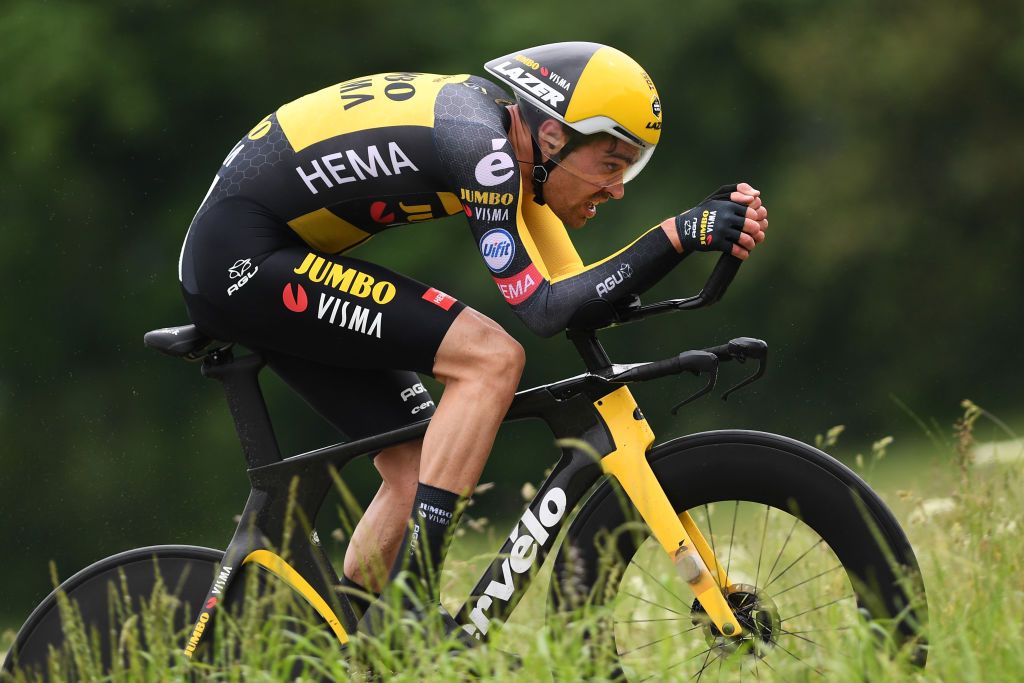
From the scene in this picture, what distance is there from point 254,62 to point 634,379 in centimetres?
1089

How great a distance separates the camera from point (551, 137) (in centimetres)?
355

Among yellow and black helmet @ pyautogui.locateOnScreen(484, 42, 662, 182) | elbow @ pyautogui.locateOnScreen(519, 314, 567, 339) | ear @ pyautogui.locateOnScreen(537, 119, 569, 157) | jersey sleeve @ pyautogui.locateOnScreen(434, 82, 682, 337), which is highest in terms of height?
yellow and black helmet @ pyautogui.locateOnScreen(484, 42, 662, 182)

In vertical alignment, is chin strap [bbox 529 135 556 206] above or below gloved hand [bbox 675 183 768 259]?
above

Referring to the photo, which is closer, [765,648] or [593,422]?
[765,648]

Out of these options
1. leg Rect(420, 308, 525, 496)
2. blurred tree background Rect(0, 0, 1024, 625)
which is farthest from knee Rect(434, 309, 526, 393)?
blurred tree background Rect(0, 0, 1024, 625)

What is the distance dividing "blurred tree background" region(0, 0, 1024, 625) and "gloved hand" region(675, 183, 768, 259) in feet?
27.6

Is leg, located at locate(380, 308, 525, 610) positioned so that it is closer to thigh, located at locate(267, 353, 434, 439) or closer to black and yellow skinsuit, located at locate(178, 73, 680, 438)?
black and yellow skinsuit, located at locate(178, 73, 680, 438)

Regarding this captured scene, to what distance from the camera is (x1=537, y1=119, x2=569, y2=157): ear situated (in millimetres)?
3531

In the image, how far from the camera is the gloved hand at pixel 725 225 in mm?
3211

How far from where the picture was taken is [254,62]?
13.6 m

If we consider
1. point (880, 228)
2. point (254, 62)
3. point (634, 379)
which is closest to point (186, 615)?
point (634, 379)

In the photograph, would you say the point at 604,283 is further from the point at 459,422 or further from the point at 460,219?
the point at 460,219

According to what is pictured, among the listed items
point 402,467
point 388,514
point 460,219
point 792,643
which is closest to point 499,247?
point 402,467

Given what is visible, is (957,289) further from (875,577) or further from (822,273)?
(875,577)
